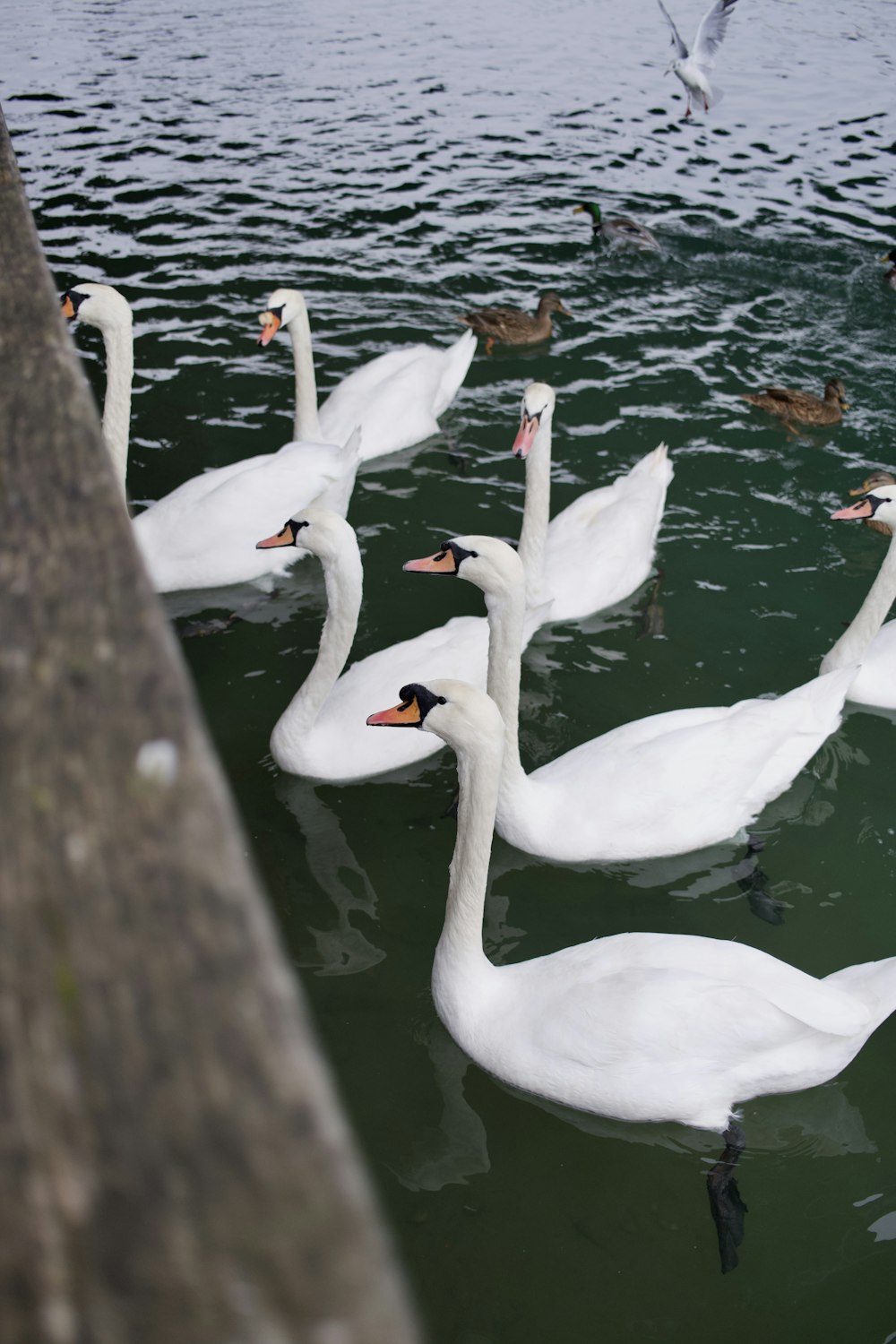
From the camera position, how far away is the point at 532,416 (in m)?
7.32

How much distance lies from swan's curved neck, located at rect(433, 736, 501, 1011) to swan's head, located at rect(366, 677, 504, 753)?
0.03m

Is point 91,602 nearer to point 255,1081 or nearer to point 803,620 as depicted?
point 255,1081

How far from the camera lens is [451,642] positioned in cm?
655

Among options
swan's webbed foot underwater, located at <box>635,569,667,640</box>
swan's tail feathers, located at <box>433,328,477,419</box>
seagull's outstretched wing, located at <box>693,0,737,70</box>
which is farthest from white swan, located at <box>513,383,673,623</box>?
seagull's outstretched wing, located at <box>693,0,737,70</box>

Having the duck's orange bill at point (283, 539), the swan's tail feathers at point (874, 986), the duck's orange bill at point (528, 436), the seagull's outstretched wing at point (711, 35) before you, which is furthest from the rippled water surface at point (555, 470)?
the duck's orange bill at point (528, 436)

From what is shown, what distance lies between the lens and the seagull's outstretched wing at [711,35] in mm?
16422

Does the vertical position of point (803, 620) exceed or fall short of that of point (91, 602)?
it falls short

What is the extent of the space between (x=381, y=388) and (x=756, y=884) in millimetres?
5561

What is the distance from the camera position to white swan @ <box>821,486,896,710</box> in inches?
267

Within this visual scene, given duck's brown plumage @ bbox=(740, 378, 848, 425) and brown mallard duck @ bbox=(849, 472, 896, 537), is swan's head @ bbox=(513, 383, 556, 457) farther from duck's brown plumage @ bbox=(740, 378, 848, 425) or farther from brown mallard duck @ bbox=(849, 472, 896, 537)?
duck's brown plumage @ bbox=(740, 378, 848, 425)

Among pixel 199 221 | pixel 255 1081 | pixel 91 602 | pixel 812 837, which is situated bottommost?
pixel 812 837

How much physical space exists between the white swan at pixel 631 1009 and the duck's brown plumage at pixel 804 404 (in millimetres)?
6026

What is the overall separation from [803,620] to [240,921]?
24.7 feet

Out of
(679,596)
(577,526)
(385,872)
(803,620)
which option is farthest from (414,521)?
(385,872)
